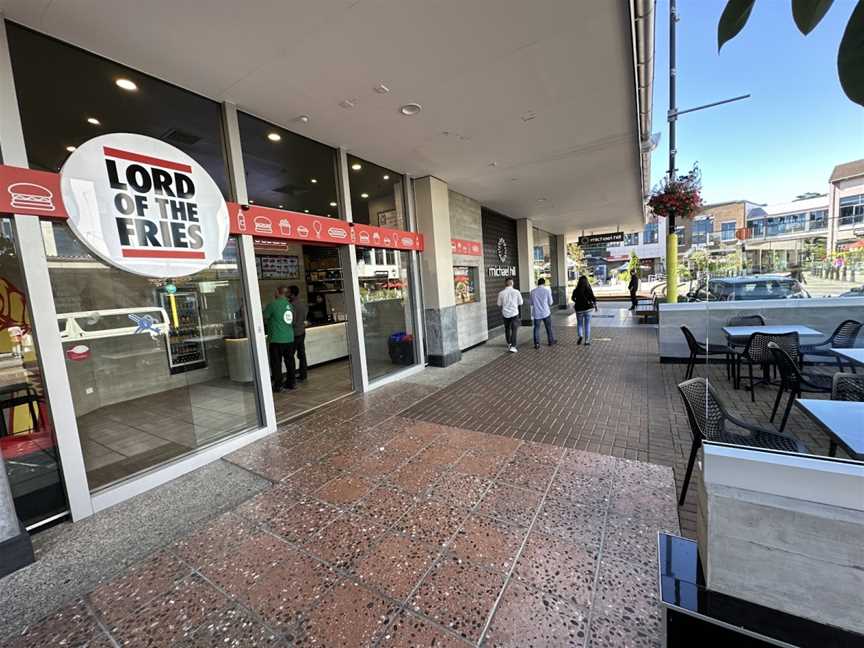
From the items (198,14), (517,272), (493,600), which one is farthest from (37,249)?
(517,272)

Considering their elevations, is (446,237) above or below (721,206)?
above

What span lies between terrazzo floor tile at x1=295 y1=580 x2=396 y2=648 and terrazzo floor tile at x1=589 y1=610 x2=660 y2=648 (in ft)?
3.22

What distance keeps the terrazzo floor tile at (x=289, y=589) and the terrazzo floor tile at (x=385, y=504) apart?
50 centimetres

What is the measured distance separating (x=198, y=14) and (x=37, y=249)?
83.2 inches

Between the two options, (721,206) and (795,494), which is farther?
(721,206)

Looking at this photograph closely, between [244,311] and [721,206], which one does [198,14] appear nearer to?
[244,311]

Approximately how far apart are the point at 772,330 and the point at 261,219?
6.22 m

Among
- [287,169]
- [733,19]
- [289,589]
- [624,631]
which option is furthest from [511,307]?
[733,19]

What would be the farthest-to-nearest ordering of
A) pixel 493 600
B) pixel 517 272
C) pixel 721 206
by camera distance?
pixel 517 272
pixel 721 206
pixel 493 600

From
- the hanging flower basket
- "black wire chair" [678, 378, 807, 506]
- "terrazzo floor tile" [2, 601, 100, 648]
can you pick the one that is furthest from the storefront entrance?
the hanging flower basket

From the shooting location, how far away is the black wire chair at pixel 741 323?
4.66 m

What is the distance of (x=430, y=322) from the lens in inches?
279

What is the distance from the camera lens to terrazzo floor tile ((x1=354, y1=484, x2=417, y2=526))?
8.55ft

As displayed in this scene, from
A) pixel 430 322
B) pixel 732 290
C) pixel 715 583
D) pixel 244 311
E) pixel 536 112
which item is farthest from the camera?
pixel 430 322
